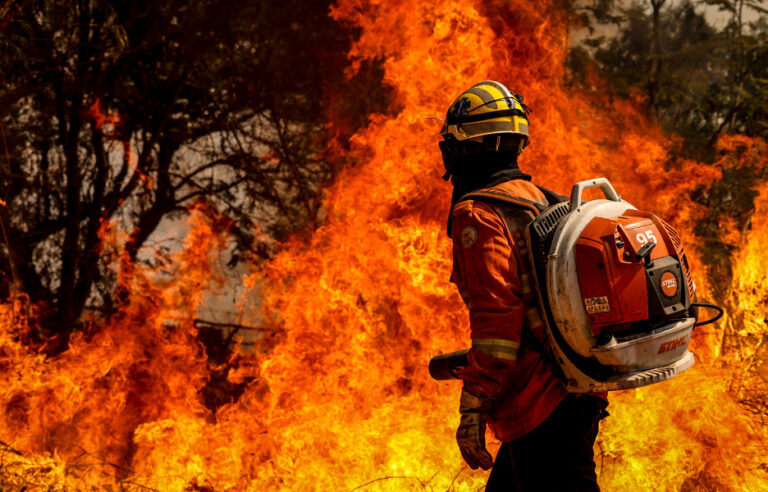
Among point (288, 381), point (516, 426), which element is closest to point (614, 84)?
point (288, 381)

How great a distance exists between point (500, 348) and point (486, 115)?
109cm

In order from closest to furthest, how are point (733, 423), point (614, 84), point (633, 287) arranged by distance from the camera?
1. point (633, 287)
2. point (733, 423)
3. point (614, 84)

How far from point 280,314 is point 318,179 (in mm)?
1938


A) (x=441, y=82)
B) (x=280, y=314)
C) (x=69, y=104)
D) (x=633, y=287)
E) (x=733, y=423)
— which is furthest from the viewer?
(x=280, y=314)

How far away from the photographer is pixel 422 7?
6113 millimetres

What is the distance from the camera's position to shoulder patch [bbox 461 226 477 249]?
8.42 ft

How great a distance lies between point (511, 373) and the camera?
266 cm

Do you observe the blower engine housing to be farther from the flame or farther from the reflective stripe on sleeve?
the flame

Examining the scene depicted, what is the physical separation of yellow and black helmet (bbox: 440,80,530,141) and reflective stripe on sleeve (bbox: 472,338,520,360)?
3.20ft

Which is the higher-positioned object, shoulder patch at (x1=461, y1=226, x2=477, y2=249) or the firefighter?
shoulder patch at (x1=461, y1=226, x2=477, y2=249)

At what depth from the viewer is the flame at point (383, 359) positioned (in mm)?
4352

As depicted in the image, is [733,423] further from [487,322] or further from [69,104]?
[69,104]

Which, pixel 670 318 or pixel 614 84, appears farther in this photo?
pixel 614 84

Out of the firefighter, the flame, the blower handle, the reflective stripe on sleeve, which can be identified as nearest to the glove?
the firefighter
